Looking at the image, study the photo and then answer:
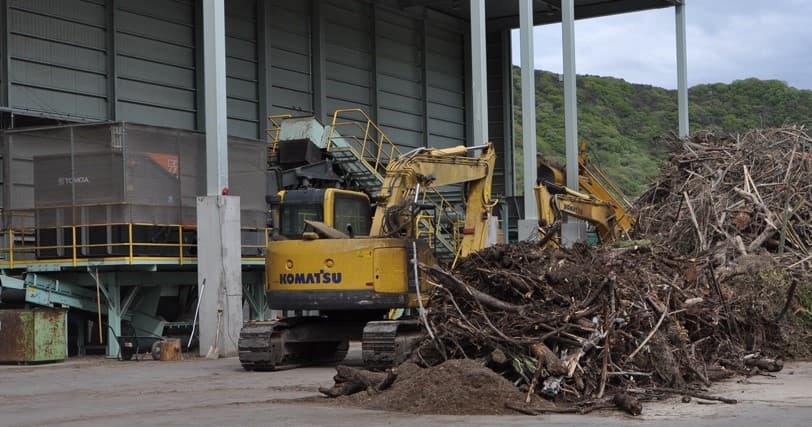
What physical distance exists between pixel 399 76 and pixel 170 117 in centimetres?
1261

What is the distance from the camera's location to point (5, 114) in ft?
94.4

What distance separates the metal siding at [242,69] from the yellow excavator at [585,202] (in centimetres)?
970

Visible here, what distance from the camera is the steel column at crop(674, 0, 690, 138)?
41.5 metres

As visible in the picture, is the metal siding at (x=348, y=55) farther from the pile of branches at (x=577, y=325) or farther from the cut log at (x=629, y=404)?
the cut log at (x=629, y=404)

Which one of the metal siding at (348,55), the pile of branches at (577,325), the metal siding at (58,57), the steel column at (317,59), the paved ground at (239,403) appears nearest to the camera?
the paved ground at (239,403)

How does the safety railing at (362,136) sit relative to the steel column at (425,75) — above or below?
below

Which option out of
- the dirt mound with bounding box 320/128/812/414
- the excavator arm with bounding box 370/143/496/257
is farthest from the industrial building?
the dirt mound with bounding box 320/128/812/414

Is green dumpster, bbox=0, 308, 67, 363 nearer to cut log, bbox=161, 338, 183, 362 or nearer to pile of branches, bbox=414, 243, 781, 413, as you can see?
cut log, bbox=161, 338, 183, 362

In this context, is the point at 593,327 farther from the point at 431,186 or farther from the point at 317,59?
the point at 317,59

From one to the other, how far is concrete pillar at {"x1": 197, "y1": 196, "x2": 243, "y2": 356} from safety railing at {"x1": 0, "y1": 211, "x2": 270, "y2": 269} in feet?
4.73

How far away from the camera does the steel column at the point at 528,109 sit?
3284 cm

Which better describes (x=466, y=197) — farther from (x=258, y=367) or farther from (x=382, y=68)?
(x=382, y=68)

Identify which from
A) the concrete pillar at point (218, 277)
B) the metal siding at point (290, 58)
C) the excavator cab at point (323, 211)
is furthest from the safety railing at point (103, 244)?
the metal siding at point (290, 58)

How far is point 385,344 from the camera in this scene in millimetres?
18297
